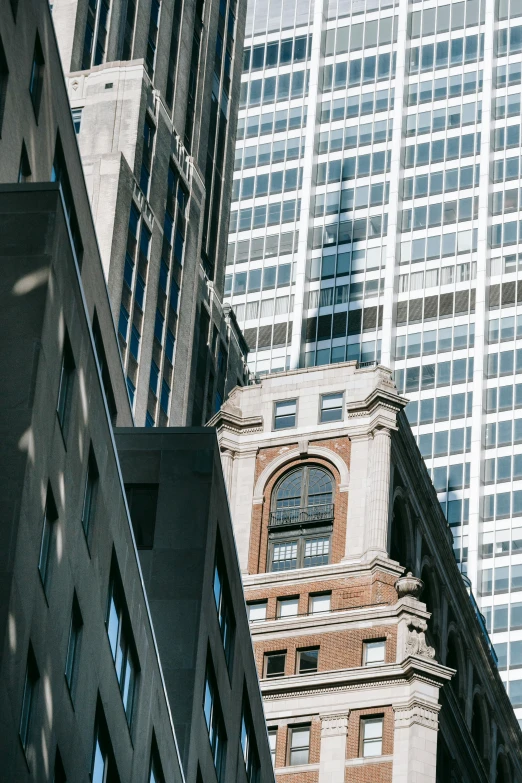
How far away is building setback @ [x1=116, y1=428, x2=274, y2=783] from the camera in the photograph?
51.9 metres

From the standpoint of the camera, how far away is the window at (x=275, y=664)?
94500 millimetres

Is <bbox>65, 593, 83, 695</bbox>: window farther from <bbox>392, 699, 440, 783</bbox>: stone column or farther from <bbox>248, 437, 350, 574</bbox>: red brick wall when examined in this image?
<bbox>248, 437, 350, 574</bbox>: red brick wall

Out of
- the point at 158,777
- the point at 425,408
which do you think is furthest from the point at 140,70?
the point at 425,408

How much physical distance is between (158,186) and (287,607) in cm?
2488

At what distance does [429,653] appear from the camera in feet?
303

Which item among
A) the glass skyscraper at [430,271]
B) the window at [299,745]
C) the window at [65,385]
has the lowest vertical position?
the window at [65,385]

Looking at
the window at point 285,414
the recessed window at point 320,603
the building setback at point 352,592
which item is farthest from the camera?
the window at point 285,414

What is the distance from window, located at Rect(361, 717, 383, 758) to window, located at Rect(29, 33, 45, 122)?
133 ft

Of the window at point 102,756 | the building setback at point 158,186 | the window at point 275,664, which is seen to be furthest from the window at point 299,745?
the window at point 102,756

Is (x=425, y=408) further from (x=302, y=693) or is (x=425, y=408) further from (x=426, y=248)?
(x=302, y=693)

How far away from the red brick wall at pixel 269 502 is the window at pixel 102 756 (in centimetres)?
5799

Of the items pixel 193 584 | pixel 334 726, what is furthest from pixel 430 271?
pixel 193 584

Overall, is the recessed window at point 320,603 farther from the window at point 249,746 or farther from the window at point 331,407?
the window at point 249,746

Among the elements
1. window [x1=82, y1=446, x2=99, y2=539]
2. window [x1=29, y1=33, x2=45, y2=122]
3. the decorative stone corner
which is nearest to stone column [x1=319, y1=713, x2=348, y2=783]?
the decorative stone corner
